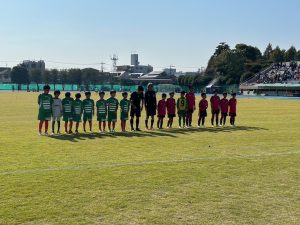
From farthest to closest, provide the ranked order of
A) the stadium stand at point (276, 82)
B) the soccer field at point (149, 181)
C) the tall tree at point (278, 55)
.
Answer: the tall tree at point (278, 55)
the stadium stand at point (276, 82)
the soccer field at point (149, 181)

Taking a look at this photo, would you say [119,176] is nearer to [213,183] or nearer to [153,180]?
[153,180]

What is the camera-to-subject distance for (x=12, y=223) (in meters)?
5.45

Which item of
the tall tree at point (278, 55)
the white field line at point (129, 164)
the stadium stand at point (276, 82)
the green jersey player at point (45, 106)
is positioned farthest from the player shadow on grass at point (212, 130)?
the tall tree at point (278, 55)

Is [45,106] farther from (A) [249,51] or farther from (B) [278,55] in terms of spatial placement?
(B) [278,55]

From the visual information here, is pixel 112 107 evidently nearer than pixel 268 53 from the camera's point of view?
Yes

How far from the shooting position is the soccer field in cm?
582

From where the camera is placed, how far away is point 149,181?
775cm

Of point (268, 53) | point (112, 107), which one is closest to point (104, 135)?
point (112, 107)

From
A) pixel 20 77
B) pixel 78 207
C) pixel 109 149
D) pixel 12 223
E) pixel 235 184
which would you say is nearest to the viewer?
pixel 12 223

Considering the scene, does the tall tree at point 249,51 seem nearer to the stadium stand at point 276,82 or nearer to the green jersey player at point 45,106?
the stadium stand at point 276,82

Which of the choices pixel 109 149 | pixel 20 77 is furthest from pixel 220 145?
pixel 20 77

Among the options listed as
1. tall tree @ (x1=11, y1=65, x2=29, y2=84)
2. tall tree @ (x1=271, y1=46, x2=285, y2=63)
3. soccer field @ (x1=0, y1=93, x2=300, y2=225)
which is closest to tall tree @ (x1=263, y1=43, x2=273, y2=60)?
tall tree @ (x1=271, y1=46, x2=285, y2=63)

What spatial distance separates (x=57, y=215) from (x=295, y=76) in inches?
2988

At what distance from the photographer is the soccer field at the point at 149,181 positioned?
5.82 metres
